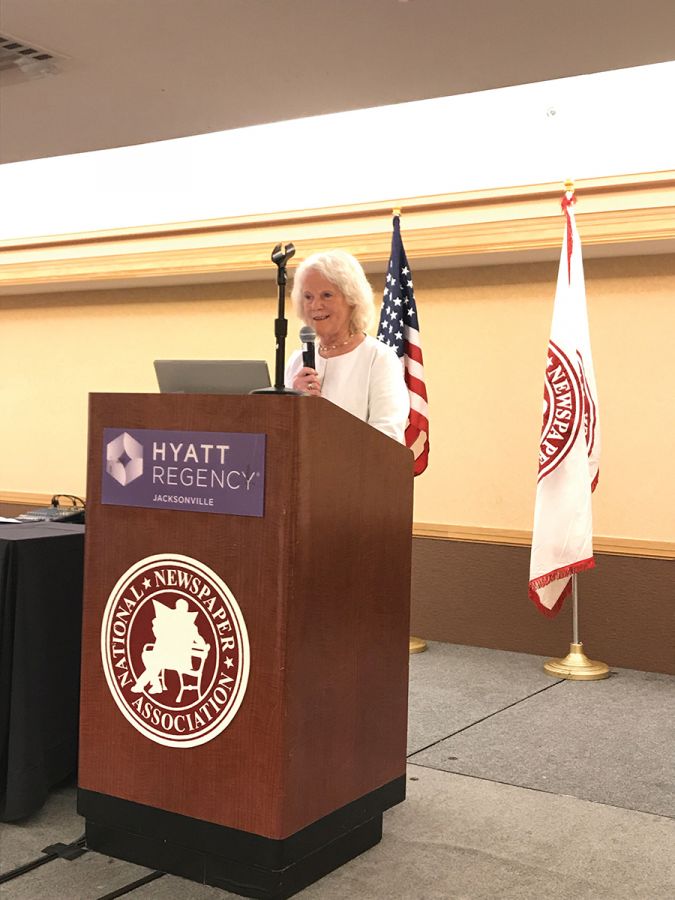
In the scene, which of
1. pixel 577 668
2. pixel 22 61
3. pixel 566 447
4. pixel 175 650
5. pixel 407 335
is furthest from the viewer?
pixel 407 335

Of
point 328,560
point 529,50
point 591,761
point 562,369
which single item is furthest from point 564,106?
point 328,560

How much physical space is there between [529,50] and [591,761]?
244 centimetres

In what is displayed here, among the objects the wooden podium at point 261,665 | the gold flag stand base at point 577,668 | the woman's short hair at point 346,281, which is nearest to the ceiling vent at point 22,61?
the woman's short hair at point 346,281

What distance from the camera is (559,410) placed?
4.97m

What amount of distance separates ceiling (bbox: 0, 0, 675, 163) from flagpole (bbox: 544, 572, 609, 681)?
249 cm

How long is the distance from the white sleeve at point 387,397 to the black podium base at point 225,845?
1.10m

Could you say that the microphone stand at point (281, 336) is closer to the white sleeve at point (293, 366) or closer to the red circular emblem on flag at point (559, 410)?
the white sleeve at point (293, 366)

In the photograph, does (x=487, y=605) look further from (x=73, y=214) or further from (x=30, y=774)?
(x=73, y=214)

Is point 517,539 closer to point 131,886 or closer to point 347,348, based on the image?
point 347,348

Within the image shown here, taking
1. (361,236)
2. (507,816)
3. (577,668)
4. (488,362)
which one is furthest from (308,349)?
(361,236)

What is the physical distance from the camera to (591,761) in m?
3.66

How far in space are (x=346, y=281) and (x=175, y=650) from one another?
1396 millimetres

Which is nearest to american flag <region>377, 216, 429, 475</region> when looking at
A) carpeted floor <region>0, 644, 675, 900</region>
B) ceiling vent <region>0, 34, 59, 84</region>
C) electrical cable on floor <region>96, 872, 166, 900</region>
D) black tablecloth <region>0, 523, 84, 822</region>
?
carpeted floor <region>0, 644, 675, 900</region>

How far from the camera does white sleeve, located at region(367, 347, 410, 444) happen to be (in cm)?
321
